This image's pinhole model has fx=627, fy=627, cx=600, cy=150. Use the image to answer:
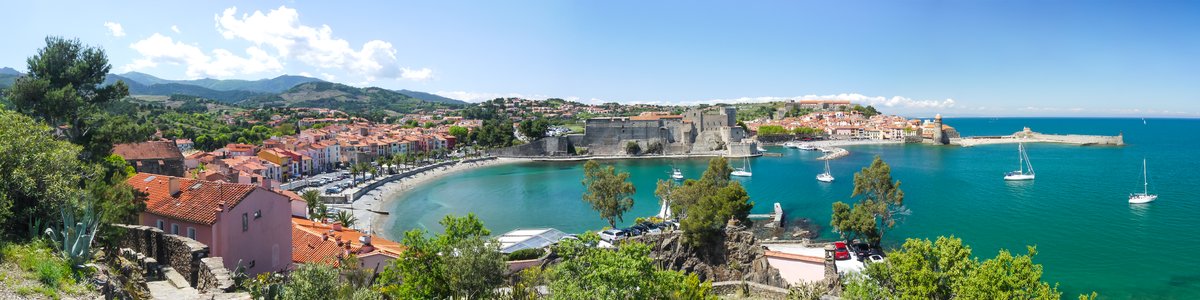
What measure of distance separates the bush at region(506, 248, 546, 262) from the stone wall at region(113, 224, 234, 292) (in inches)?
296

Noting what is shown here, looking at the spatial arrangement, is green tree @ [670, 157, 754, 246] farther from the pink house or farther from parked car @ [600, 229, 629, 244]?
the pink house

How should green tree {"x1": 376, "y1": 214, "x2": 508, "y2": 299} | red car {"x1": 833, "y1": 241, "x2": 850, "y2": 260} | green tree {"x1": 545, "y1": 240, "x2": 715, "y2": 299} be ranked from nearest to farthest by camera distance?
green tree {"x1": 545, "y1": 240, "x2": 715, "y2": 299}
green tree {"x1": 376, "y1": 214, "x2": 508, "y2": 299}
red car {"x1": 833, "y1": 241, "x2": 850, "y2": 260}

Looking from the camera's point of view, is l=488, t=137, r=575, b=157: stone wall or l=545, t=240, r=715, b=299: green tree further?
l=488, t=137, r=575, b=157: stone wall

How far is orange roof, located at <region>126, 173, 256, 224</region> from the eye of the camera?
412 inches

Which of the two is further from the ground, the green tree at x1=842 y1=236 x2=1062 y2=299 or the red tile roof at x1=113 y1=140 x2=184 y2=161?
the red tile roof at x1=113 y1=140 x2=184 y2=161

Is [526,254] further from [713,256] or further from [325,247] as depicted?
[713,256]

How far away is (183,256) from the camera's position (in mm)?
8289

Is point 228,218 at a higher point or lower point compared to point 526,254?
higher

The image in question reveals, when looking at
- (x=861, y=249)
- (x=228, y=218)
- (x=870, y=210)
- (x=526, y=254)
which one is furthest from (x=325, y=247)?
(x=870, y=210)

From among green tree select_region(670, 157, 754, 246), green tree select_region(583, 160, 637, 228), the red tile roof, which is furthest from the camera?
green tree select_region(583, 160, 637, 228)

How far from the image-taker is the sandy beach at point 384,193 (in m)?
27.1

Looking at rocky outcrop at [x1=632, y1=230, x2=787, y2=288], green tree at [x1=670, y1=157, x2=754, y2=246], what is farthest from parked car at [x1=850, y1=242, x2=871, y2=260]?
green tree at [x1=670, y1=157, x2=754, y2=246]

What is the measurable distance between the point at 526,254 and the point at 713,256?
5.19 m

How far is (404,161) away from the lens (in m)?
49.6
